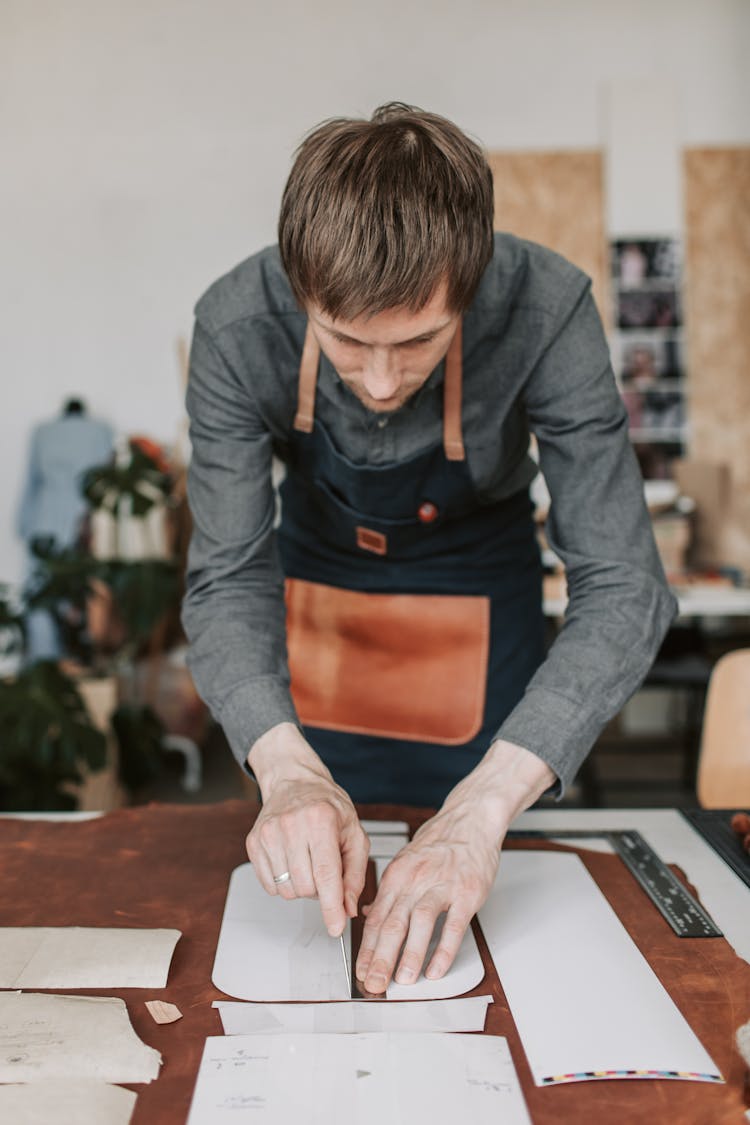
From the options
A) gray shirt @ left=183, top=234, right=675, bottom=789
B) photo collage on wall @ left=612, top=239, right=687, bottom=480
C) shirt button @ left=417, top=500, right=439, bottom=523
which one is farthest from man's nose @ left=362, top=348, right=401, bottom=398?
photo collage on wall @ left=612, top=239, right=687, bottom=480

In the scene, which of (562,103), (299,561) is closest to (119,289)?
(562,103)

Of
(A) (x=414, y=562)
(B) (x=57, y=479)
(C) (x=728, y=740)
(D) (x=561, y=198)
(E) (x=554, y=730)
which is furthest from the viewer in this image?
(D) (x=561, y=198)

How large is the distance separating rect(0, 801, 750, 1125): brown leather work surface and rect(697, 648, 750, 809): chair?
0.44 meters

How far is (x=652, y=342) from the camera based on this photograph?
5.12 m

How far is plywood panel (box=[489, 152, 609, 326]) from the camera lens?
5.06m

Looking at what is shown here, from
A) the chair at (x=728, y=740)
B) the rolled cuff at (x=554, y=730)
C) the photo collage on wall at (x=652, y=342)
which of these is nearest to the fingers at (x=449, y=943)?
the rolled cuff at (x=554, y=730)

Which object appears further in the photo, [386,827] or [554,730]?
[386,827]

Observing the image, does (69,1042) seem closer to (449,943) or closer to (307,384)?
(449,943)

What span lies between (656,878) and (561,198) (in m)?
4.51

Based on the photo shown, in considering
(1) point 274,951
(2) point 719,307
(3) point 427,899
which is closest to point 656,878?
(3) point 427,899

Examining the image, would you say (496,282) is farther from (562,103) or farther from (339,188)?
(562,103)

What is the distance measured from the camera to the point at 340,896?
0.93 meters

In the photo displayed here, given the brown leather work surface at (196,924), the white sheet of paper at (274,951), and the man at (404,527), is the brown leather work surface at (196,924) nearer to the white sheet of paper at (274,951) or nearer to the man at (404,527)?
the white sheet of paper at (274,951)

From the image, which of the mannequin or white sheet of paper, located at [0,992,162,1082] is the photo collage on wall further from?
white sheet of paper, located at [0,992,162,1082]
